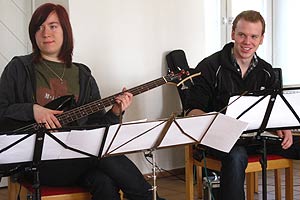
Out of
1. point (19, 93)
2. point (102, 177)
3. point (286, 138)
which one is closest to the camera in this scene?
point (102, 177)

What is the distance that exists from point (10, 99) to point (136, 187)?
669 mm

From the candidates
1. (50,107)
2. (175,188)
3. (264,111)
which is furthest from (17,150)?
(175,188)

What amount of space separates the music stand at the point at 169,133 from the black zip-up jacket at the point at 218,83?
60 centimetres

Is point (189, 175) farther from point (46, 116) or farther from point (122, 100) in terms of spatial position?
point (46, 116)

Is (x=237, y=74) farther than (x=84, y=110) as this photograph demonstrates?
Yes

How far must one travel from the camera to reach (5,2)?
339cm

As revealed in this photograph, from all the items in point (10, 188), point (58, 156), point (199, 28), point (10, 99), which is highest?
point (199, 28)

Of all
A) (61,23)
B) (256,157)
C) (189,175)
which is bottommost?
(189,175)

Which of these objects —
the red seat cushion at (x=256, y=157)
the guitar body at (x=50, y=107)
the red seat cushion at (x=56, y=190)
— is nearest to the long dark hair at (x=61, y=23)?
the guitar body at (x=50, y=107)

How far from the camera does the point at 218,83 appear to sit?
2.57 metres

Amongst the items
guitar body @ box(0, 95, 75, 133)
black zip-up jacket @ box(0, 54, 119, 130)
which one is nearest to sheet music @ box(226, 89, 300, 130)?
black zip-up jacket @ box(0, 54, 119, 130)

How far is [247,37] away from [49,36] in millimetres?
966

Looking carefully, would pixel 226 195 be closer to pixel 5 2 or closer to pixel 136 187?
pixel 136 187

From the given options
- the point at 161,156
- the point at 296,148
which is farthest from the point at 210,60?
the point at 161,156
